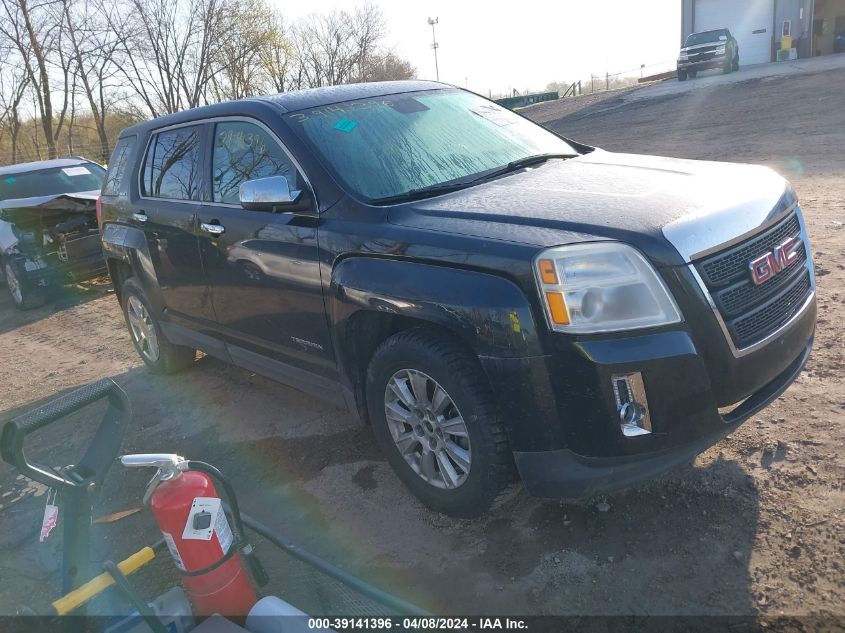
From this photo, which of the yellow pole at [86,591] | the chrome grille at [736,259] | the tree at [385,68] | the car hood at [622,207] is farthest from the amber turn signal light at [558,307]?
the tree at [385,68]

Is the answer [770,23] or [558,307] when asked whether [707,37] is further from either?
[558,307]

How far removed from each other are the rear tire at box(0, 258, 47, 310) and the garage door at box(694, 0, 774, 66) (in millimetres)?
30558

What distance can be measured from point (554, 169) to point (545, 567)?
78.5 inches

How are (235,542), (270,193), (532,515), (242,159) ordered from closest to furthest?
(235,542)
(532,515)
(270,193)
(242,159)

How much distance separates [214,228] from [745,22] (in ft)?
107

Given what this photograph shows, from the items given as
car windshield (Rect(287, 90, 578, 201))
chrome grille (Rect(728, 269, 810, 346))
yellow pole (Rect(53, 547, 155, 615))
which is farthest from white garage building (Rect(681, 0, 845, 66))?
yellow pole (Rect(53, 547, 155, 615))

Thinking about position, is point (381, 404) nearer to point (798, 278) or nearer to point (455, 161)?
point (455, 161)

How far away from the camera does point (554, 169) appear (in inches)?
142

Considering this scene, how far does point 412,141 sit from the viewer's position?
3.65 meters

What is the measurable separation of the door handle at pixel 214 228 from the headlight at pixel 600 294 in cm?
217

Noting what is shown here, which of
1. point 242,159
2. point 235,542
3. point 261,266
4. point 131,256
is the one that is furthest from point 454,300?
point 131,256

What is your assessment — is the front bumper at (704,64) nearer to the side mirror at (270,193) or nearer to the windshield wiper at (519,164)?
the windshield wiper at (519,164)

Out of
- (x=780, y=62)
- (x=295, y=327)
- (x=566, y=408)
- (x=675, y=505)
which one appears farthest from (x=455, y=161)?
(x=780, y=62)

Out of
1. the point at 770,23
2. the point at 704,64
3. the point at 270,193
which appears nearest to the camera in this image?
the point at 270,193
